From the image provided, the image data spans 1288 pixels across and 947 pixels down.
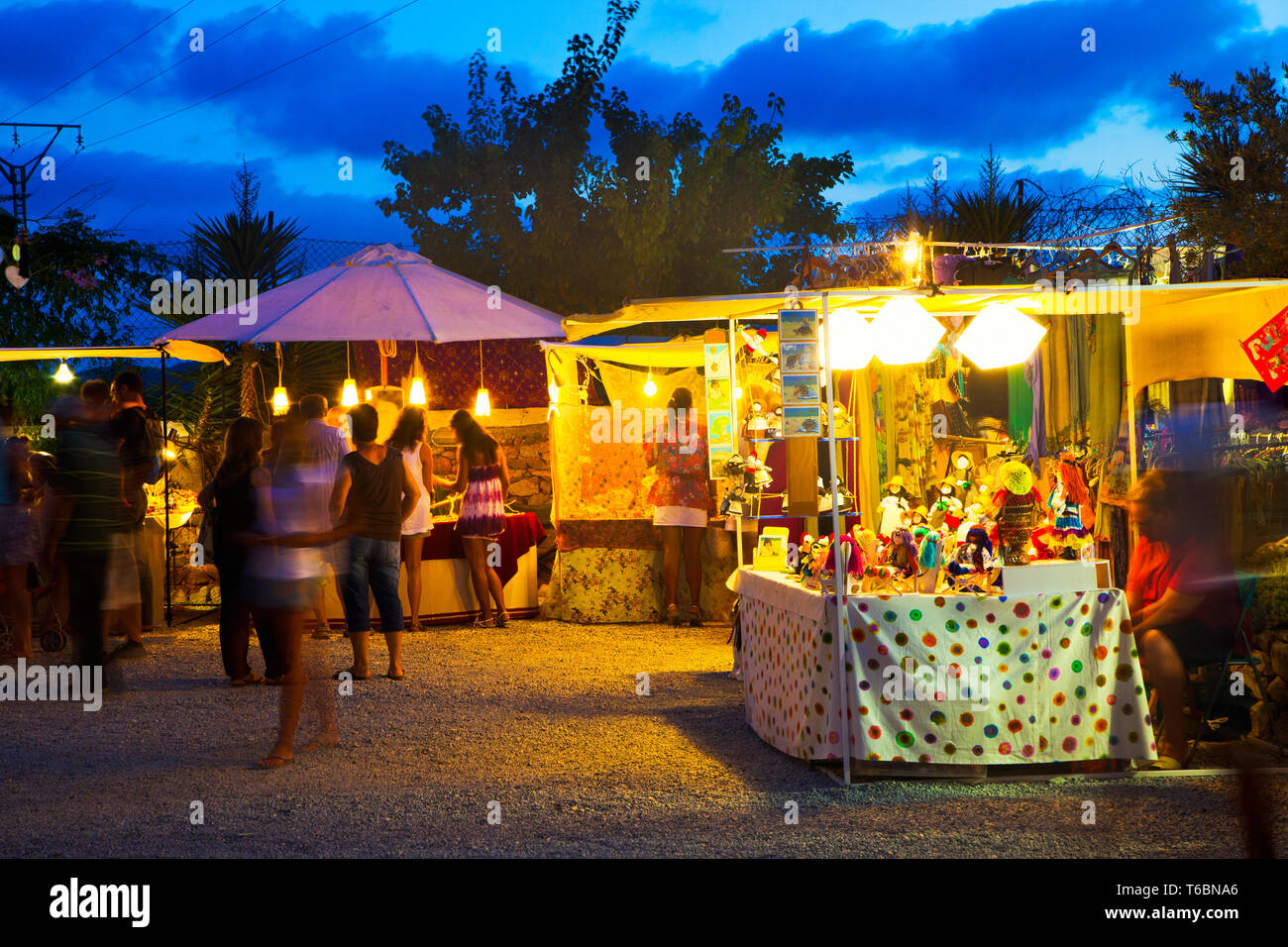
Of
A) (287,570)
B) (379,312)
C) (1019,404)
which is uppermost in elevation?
(379,312)

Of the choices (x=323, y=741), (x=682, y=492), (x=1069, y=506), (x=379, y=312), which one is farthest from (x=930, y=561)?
(x=379, y=312)

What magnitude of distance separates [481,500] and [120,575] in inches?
137

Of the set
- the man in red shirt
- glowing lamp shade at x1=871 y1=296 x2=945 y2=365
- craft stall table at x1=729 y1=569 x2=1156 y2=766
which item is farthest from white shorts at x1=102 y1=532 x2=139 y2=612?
the man in red shirt

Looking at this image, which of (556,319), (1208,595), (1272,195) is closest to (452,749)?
(1208,595)

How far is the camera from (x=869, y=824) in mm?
4684

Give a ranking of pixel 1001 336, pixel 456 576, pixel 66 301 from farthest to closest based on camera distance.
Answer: pixel 66 301 → pixel 456 576 → pixel 1001 336

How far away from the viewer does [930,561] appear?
18.0 feet

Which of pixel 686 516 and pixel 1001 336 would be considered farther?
pixel 686 516

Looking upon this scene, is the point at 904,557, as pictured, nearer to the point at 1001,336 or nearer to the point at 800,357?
the point at 800,357

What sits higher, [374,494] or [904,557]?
[374,494]

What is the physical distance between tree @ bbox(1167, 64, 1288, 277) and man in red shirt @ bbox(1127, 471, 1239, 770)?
4.45 meters

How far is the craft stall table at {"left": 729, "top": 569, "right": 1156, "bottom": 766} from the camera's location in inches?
207

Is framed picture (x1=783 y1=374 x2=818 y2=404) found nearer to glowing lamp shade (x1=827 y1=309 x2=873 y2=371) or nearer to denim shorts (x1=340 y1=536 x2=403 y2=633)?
glowing lamp shade (x1=827 y1=309 x2=873 y2=371)
